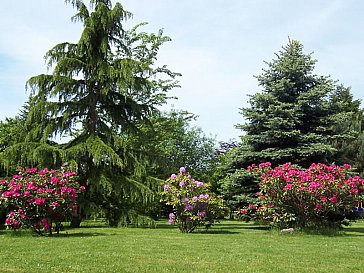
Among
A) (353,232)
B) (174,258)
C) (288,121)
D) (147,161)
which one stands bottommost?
(174,258)

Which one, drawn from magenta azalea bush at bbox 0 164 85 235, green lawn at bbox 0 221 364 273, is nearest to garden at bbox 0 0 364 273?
magenta azalea bush at bbox 0 164 85 235

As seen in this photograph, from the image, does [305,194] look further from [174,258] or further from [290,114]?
[174,258]

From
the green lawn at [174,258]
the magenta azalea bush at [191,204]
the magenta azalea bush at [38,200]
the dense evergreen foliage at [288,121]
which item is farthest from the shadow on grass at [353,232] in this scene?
the magenta azalea bush at [38,200]

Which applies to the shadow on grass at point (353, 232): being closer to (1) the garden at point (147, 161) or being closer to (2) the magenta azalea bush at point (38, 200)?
(1) the garden at point (147, 161)

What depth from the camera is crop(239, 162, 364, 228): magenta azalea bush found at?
46.4 ft

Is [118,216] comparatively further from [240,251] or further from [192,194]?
[240,251]

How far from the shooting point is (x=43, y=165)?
1717cm

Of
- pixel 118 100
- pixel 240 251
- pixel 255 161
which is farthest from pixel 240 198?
pixel 240 251

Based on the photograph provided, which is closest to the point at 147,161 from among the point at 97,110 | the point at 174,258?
the point at 97,110

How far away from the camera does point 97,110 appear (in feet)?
65.0

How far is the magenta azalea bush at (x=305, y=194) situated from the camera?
14.1 meters

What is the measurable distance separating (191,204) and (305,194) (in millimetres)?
3876

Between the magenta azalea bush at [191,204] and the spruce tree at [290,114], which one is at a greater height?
the spruce tree at [290,114]

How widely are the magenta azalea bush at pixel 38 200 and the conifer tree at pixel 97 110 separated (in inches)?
176
